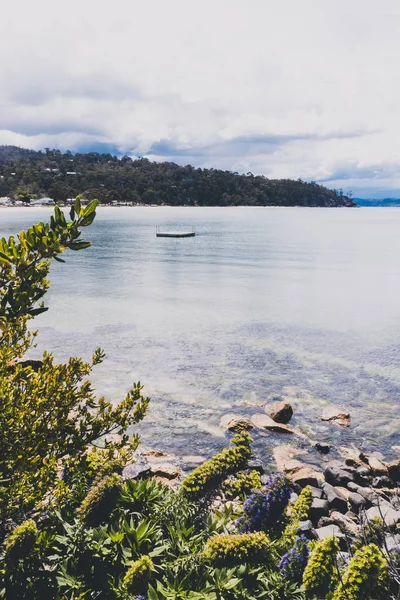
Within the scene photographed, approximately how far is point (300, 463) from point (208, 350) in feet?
28.7

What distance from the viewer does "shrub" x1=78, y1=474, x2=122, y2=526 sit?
5.59m

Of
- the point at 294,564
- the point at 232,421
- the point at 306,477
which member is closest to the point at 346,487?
the point at 306,477

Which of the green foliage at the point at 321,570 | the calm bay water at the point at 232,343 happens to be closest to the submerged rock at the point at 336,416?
the calm bay water at the point at 232,343

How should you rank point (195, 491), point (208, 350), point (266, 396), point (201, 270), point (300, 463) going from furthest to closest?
point (201, 270) < point (208, 350) < point (266, 396) < point (300, 463) < point (195, 491)

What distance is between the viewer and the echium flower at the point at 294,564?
16.2 feet

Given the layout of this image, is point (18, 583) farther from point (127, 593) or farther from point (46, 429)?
point (46, 429)

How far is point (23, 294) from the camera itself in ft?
12.7

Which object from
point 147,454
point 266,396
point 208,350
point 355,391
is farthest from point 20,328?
point 208,350

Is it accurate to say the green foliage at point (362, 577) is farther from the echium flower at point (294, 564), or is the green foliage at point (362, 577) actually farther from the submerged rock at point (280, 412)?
the submerged rock at point (280, 412)

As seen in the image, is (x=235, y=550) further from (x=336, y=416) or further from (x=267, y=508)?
(x=336, y=416)

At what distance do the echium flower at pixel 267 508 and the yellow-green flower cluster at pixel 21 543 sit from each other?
2.38 m

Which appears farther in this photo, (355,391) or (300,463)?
(355,391)

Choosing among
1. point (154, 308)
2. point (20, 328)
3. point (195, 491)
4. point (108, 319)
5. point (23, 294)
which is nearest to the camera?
point (23, 294)

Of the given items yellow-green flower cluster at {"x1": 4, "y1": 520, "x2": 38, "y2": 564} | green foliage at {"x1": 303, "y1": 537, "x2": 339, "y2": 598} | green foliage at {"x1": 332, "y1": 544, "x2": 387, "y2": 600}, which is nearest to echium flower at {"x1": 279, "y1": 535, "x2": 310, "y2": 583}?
green foliage at {"x1": 303, "y1": 537, "x2": 339, "y2": 598}
